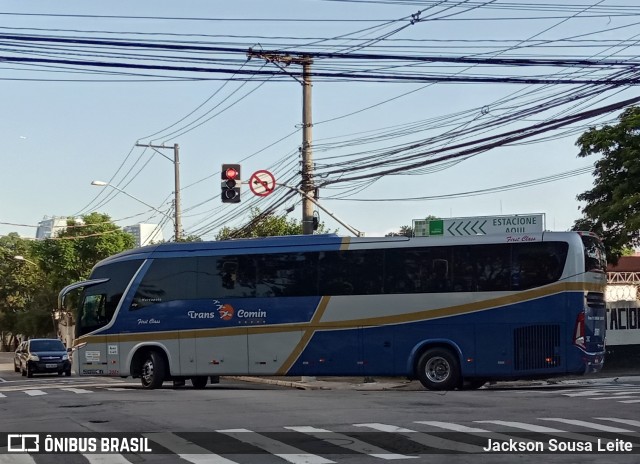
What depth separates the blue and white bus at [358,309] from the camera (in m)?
23.0

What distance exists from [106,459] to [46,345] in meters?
30.7

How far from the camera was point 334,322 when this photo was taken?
24328 millimetres

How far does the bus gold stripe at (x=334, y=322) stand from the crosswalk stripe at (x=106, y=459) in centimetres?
1268

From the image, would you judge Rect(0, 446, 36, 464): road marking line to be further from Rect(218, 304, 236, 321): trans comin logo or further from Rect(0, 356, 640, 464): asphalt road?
Rect(218, 304, 236, 321): trans comin logo

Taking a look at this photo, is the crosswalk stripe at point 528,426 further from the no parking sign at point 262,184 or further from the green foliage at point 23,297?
the green foliage at point 23,297

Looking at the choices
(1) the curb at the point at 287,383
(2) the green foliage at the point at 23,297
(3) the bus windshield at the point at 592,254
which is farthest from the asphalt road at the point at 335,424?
(2) the green foliage at the point at 23,297

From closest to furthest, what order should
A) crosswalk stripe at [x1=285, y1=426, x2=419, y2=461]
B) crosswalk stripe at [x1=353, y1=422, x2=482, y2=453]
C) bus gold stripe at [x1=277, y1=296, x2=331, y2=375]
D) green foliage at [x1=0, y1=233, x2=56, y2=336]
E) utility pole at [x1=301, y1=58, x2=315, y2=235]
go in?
crosswalk stripe at [x1=285, y1=426, x2=419, y2=461]
crosswalk stripe at [x1=353, y1=422, x2=482, y2=453]
bus gold stripe at [x1=277, y1=296, x2=331, y2=375]
utility pole at [x1=301, y1=58, x2=315, y2=235]
green foliage at [x1=0, y1=233, x2=56, y2=336]

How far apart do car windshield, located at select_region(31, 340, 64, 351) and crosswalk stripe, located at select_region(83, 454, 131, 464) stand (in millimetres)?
29695

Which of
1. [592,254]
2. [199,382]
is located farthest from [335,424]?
[199,382]

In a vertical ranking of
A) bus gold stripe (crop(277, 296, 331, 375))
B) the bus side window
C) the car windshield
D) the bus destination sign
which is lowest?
the car windshield

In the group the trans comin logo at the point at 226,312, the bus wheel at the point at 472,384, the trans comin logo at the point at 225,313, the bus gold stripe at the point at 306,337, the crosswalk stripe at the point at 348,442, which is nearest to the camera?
the crosswalk stripe at the point at 348,442

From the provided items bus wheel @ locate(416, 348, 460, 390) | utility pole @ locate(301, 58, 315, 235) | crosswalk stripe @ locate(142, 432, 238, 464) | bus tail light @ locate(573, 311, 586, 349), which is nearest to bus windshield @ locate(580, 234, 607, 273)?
bus tail light @ locate(573, 311, 586, 349)

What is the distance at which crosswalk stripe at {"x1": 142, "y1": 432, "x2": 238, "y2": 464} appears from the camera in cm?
1136

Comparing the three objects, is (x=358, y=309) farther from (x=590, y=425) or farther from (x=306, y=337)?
(x=590, y=425)
